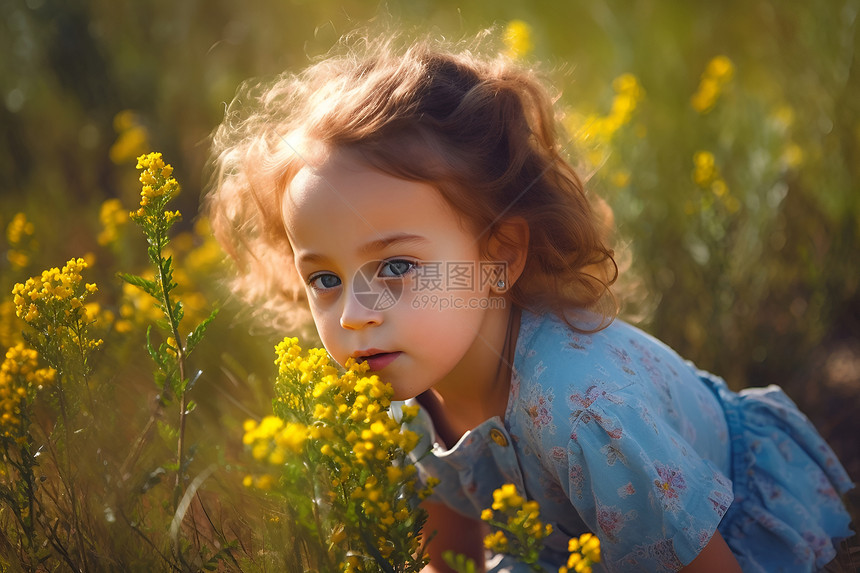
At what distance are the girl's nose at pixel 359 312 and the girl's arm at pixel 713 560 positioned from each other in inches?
29.6

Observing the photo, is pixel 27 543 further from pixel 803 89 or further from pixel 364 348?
pixel 803 89

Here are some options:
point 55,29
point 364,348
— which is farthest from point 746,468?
point 55,29

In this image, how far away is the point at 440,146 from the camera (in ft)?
4.98

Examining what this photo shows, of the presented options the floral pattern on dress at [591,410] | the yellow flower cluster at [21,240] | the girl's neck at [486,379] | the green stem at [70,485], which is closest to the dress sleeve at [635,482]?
the floral pattern on dress at [591,410]

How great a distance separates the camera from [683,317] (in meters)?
2.55

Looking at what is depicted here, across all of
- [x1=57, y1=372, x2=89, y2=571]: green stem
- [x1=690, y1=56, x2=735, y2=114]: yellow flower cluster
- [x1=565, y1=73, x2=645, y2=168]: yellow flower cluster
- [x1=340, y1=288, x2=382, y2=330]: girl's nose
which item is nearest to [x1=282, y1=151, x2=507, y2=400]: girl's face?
[x1=340, y1=288, x2=382, y2=330]: girl's nose

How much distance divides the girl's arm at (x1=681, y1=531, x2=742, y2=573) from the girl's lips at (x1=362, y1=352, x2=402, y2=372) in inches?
27.1

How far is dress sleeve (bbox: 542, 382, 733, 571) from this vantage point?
4.48 ft

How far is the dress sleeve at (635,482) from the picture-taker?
53.7 inches

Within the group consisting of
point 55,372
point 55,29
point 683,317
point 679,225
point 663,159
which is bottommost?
point 683,317

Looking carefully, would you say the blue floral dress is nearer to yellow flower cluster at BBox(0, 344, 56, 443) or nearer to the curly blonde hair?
the curly blonde hair

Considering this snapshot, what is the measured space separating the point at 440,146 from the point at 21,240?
1.37 m

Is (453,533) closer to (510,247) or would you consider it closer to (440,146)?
(510,247)

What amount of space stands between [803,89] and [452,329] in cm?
217
